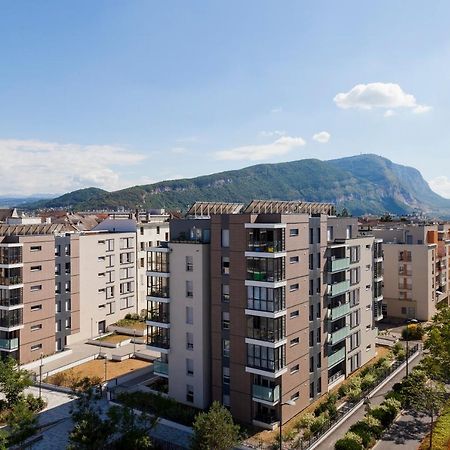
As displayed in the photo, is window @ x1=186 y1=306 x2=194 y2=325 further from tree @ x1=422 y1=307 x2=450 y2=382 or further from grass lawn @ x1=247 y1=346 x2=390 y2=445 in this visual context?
tree @ x1=422 y1=307 x2=450 y2=382

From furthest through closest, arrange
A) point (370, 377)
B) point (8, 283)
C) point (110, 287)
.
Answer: point (110, 287) → point (8, 283) → point (370, 377)

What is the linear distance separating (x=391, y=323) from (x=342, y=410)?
3673 centimetres

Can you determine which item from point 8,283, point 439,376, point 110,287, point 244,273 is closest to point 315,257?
point 244,273

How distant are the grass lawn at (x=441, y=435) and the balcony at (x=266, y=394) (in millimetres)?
10991

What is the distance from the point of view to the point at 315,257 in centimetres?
4016

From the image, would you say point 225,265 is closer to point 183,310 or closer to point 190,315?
point 190,315

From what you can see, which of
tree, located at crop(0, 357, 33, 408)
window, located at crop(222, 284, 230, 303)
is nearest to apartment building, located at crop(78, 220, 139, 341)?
tree, located at crop(0, 357, 33, 408)

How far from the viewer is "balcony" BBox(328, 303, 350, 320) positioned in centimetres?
4178

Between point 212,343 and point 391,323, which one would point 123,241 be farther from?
point 391,323

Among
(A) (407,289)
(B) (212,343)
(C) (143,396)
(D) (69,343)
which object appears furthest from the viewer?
(A) (407,289)

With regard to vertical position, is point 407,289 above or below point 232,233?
below

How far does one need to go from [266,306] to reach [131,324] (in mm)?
38918

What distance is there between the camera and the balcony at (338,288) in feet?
137

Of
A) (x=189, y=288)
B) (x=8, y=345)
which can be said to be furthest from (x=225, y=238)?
(x=8, y=345)
